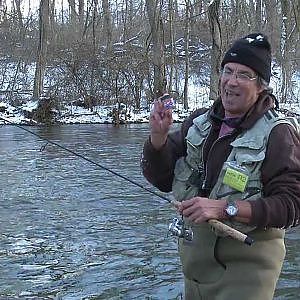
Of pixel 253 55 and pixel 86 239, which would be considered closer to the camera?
pixel 253 55

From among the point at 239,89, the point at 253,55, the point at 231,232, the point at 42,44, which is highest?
the point at 42,44

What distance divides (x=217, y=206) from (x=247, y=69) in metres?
0.67

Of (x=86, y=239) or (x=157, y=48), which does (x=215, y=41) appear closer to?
(x=157, y=48)

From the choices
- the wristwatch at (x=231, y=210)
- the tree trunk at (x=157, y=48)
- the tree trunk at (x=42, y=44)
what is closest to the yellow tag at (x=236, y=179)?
the wristwatch at (x=231, y=210)

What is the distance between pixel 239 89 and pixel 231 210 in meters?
0.57

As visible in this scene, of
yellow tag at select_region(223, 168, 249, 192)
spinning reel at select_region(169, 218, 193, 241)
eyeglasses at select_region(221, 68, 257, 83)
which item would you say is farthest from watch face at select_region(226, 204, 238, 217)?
eyeglasses at select_region(221, 68, 257, 83)

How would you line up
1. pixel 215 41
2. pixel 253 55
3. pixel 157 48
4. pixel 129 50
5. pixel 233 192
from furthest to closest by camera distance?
1. pixel 129 50
2. pixel 157 48
3. pixel 215 41
4. pixel 253 55
5. pixel 233 192

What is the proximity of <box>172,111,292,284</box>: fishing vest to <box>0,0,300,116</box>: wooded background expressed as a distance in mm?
16347

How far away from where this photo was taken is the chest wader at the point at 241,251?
288 cm

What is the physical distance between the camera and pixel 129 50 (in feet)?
99.3

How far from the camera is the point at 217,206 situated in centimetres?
279

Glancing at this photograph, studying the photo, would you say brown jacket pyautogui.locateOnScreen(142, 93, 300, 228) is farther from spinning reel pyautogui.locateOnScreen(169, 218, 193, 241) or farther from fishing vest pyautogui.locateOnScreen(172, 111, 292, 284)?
spinning reel pyautogui.locateOnScreen(169, 218, 193, 241)

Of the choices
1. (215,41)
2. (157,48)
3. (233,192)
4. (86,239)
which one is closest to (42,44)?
(157,48)

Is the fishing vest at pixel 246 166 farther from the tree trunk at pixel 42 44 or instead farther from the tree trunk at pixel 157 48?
the tree trunk at pixel 42 44
